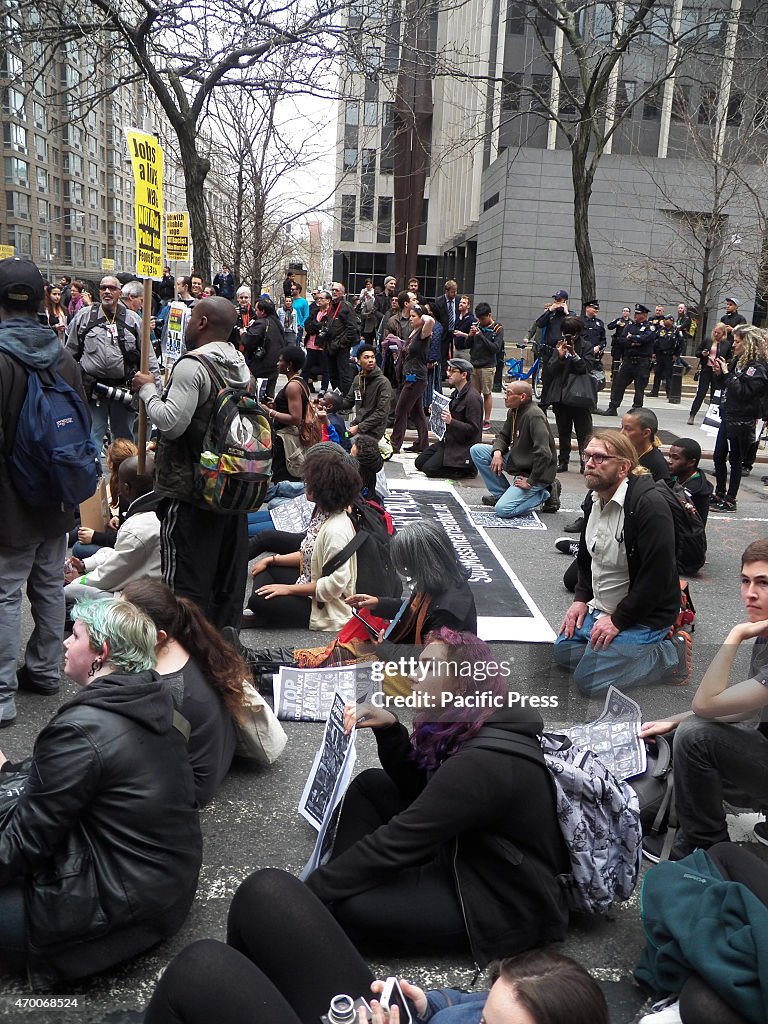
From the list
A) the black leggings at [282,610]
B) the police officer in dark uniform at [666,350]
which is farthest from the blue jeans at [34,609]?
the police officer in dark uniform at [666,350]

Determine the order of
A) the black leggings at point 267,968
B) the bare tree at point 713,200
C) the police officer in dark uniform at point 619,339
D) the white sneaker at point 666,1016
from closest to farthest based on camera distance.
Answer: the black leggings at point 267,968
the white sneaker at point 666,1016
the police officer in dark uniform at point 619,339
the bare tree at point 713,200

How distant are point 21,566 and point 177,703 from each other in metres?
1.49

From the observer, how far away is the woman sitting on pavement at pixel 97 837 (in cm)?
239

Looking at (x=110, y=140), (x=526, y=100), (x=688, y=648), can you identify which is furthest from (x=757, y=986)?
(x=110, y=140)

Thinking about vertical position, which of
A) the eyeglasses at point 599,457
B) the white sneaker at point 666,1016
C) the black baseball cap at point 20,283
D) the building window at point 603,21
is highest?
the building window at point 603,21

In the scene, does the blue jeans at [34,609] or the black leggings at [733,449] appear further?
the black leggings at [733,449]

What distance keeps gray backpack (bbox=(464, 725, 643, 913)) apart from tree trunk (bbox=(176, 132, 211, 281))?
12.4m

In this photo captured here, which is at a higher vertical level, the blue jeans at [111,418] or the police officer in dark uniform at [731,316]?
the police officer in dark uniform at [731,316]

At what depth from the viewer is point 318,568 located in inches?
213

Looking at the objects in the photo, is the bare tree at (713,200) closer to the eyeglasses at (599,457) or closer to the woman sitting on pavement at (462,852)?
the eyeglasses at (599,457)

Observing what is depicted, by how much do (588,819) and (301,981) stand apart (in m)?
1.00

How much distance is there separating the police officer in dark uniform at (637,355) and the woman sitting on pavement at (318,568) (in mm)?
12075

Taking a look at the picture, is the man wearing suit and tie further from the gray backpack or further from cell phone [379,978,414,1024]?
cell phone [379,978,414,1024]

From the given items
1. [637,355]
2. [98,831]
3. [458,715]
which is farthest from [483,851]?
[637,355]
